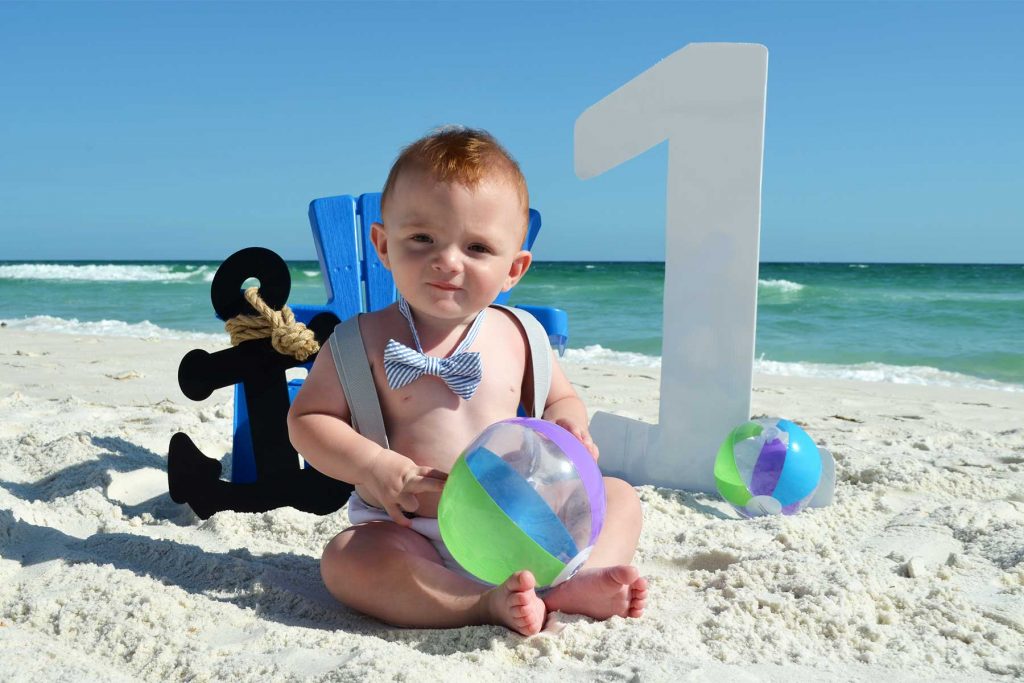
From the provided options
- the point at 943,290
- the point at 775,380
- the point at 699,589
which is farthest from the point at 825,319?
the point at 699,589

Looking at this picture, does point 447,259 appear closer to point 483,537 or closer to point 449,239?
point 449,239

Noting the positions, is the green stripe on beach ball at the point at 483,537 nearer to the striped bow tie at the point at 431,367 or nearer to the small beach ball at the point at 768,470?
the striped bow tie at the point at 431,367

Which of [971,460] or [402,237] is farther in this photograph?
[971,460]

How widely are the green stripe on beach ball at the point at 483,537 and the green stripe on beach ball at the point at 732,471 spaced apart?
3.75 feet

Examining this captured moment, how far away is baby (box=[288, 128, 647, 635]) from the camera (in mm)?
1810

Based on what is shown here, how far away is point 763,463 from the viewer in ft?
8.71

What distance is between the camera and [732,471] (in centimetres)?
272

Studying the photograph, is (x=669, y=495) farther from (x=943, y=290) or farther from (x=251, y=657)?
(x=943, y=290)

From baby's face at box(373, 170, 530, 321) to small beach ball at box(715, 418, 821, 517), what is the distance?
115 cm

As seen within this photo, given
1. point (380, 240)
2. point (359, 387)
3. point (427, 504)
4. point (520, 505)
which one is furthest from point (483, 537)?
point (380, 240)

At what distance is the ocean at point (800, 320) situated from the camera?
8188 mm

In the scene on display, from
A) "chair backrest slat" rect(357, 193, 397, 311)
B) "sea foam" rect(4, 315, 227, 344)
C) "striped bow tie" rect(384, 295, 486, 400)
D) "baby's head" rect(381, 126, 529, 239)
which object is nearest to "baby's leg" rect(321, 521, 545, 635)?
"striped bow tie" rect(384, 295, 486, 400)

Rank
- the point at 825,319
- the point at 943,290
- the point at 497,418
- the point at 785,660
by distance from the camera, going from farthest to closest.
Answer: the point at 943,290
the point at 825,319
the point at 497,418
the point at 785,660

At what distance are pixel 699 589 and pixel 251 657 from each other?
1.03 m
